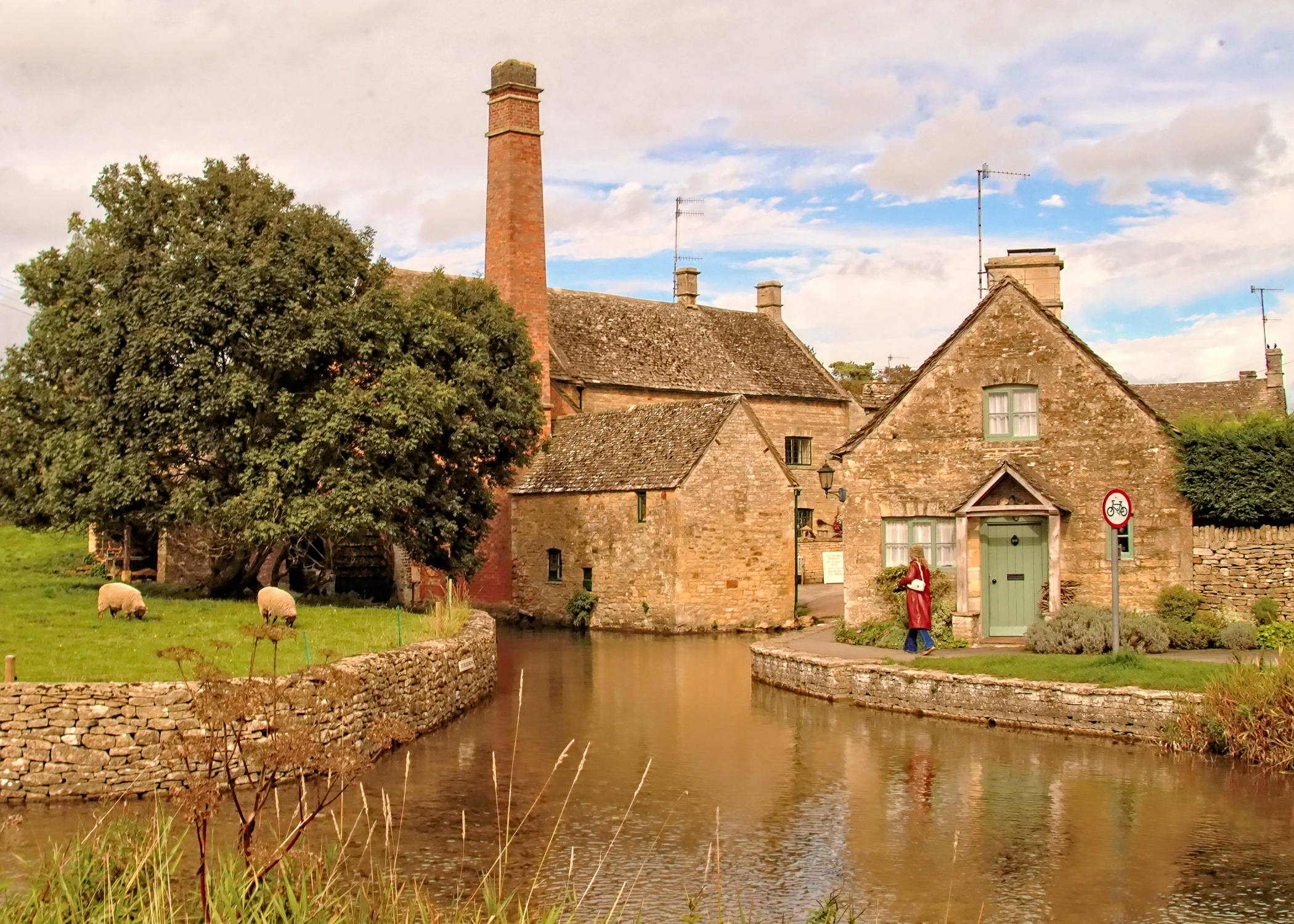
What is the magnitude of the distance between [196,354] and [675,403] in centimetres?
1573

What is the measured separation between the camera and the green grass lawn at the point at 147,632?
17516 millimetres

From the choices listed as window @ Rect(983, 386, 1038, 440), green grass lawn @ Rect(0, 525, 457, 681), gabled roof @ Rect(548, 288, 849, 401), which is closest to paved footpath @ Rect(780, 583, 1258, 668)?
window @ Rect(983, 386, 1038, 440)

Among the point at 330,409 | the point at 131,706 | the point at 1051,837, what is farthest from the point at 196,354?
the point at 1051,837

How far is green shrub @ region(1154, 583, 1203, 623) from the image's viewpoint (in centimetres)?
2297

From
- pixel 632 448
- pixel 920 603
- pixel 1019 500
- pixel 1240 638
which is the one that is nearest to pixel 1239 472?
pixel 1240 638

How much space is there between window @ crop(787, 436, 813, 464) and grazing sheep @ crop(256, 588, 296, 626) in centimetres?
3072

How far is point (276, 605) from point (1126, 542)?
1476cm

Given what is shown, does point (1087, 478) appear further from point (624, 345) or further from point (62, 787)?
point (624, 345)

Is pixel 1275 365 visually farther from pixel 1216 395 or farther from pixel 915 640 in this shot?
pixel 915 640

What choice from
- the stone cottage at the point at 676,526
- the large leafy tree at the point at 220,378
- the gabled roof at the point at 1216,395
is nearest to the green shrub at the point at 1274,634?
the large leafy tree at the point at 220,378

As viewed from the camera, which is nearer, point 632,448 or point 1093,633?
point 1093,633

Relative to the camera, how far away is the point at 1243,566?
911 inches

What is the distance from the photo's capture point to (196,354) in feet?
89.6

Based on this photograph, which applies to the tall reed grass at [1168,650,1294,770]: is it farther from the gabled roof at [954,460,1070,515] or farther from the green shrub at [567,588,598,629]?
the green shrub at [567,588,598,629]
